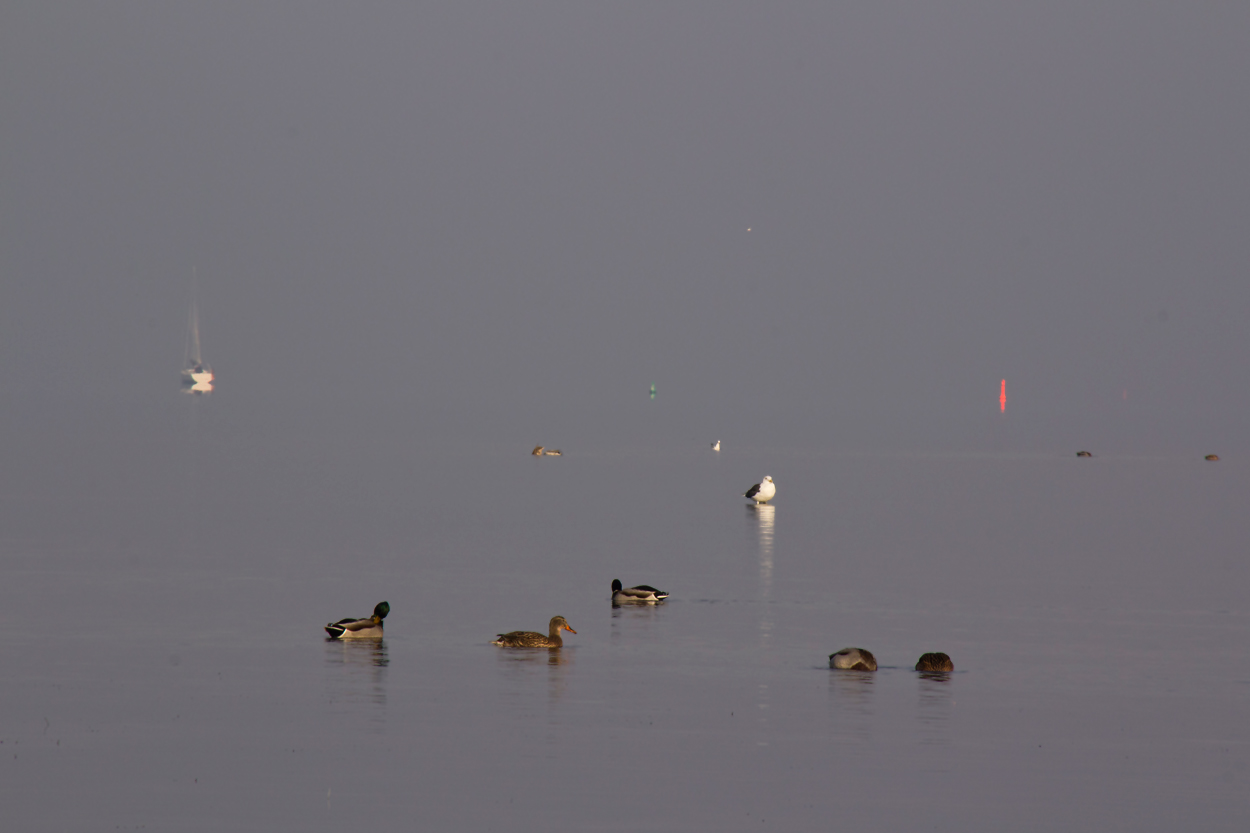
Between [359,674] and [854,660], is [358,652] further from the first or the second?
[854,660]

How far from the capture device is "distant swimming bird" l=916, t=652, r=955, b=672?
99.6 feet

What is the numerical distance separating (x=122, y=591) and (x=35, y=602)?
8.80 ft

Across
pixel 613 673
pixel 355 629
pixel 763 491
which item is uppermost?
pixel 763 491

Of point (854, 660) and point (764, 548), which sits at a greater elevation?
point (764, 548)

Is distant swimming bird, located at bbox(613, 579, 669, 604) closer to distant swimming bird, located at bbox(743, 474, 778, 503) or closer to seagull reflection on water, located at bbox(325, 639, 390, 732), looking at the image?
seagull reflection on water, located at bbox(325, 639, 390, 732)

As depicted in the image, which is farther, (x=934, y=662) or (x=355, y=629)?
(x=355, y=629)

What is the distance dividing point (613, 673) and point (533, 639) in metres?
2.57

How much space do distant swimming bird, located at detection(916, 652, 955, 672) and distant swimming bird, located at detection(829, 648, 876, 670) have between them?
0.90 m

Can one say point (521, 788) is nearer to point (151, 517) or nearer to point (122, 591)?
point (122, 591)

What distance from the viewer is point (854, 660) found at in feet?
99.4

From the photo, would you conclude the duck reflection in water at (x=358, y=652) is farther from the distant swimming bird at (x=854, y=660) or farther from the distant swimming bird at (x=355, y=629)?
the distant swimming bird at (x=854, y=660)

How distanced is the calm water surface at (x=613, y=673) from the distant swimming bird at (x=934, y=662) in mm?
310

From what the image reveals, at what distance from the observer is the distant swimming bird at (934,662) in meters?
30.4

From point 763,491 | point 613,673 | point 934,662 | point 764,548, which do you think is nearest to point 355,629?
point 613,673
